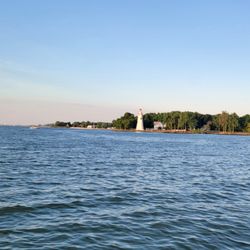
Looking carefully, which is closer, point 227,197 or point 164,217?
point 164,217

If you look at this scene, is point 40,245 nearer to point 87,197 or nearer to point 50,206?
point 50,206

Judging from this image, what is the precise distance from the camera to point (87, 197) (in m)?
19.7

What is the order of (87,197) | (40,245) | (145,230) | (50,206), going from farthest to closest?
(87,197)
(50,206)
(145,230)
(40,245)

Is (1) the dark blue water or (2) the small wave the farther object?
(2) the small wave

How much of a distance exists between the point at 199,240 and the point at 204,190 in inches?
426

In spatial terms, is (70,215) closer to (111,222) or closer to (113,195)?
(111,222)

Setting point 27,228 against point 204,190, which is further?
point 204,190

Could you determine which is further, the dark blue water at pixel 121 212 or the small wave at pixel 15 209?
the small wave at pixel 15 209

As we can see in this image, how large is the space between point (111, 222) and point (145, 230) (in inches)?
66.9

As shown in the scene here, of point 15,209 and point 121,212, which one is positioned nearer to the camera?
point 15,209

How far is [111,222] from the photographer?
48.5 ft

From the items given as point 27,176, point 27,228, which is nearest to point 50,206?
point 27,228

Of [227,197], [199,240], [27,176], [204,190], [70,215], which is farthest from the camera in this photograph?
[27,176]

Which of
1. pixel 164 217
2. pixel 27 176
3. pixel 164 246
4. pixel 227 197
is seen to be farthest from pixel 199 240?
pixel 27 176
